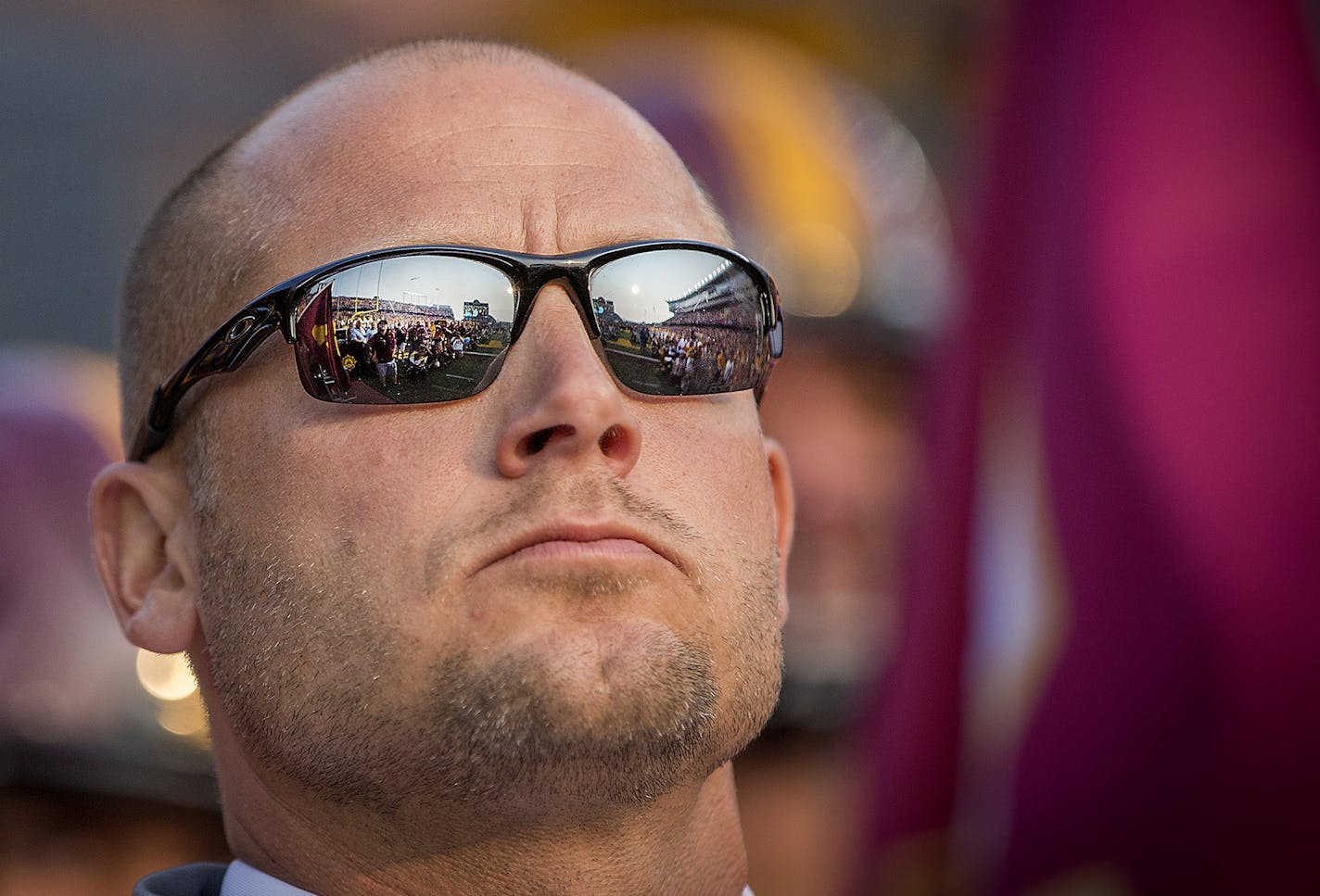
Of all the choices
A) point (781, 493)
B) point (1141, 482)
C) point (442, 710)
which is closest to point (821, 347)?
point (1141, 482)

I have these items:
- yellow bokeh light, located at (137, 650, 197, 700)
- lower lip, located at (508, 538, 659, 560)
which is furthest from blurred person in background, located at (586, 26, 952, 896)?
lower lip, located at (508, 538, 659, 560)

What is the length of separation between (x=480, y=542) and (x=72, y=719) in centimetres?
293

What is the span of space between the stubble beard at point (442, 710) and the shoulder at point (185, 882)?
0.28m

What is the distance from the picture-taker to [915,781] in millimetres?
3902

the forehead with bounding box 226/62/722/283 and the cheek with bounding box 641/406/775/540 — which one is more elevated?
the forehead with bounding box 226/62/722/283

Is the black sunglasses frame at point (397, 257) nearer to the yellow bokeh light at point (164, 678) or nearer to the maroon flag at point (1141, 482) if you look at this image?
the maroon flag at point (1141, 482)

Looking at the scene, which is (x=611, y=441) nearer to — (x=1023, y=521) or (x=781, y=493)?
(x=781, y=493)

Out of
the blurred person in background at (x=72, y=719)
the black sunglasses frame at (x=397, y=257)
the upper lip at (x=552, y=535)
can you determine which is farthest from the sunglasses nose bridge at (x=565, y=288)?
the blurred person in background at (x=72, y=719)

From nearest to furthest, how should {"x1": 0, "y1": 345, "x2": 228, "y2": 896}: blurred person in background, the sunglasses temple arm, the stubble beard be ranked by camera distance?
1. the stubble beard
2. the sunglasses temple arm
3. {"x1": 0, "y1": 345, "x2": 228, "y2": 896}: blurred person in background

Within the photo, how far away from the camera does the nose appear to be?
201cm

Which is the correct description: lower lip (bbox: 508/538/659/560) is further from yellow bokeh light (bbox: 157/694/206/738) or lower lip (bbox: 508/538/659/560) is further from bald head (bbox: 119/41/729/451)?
yellow bokeh light (bbox: 157/694/206/738)

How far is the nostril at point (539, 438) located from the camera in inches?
79.8

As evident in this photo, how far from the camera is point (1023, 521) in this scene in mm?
3654

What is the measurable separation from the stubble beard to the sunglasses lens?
0.86 feet
